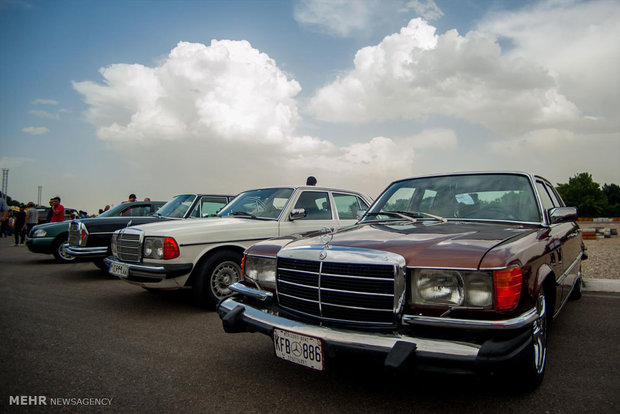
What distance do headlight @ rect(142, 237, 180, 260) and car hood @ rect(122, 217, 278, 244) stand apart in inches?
2.5

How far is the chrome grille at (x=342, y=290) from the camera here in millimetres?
2146

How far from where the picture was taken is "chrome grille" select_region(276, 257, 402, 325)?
84.5 inches

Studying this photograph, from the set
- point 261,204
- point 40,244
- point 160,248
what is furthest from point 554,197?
point 40,244

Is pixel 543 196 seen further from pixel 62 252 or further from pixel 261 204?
pixel 62 252

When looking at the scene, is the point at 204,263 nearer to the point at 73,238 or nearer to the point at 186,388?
the point at 186,388

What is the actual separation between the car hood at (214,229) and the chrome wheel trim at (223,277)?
1.18 feet

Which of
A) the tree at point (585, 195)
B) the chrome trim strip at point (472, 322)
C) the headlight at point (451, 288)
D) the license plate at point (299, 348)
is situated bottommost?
the license plate at point (299, 348)

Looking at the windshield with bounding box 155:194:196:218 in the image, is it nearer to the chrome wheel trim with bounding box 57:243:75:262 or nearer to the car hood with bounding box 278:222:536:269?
the chrome wheel trim with bounding box 57:243:75:262

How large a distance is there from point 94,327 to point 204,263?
4.50 ft

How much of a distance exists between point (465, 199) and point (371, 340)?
6.33 ft

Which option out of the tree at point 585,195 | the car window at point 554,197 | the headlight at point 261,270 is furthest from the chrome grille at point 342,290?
the tree at point 585,195

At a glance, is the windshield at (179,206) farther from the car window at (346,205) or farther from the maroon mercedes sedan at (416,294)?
the maroon mercedes sedan at (416,294)

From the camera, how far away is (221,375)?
2.82 m

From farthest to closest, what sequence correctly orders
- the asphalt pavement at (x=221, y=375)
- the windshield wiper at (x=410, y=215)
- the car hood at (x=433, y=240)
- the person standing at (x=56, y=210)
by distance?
the person standing at (x=56, y=210) → the windshield wiper at (x=410, y=215) → the asphalt pavement at (x=221, y=375) → the car hood at (x=433, y=240)
